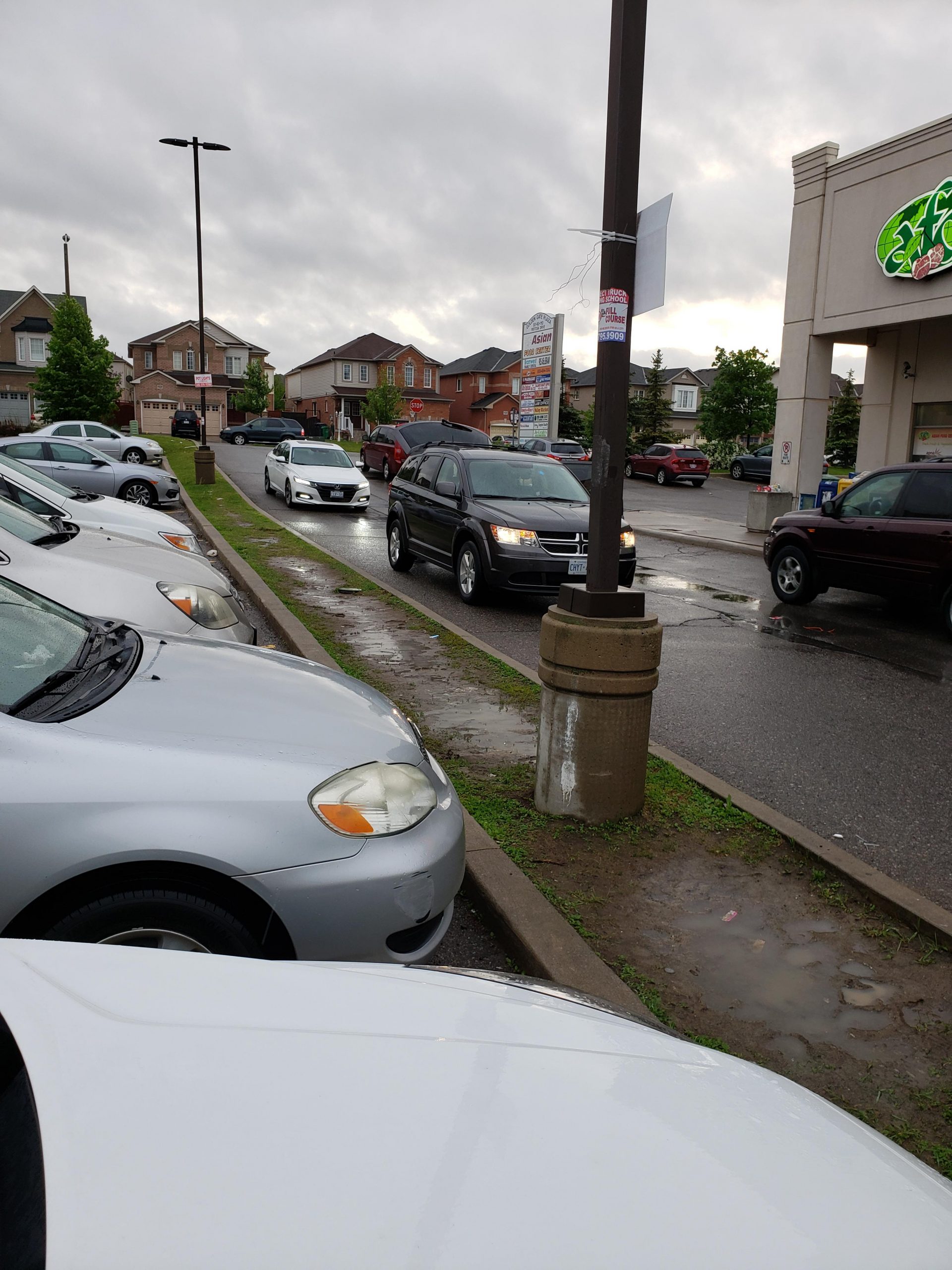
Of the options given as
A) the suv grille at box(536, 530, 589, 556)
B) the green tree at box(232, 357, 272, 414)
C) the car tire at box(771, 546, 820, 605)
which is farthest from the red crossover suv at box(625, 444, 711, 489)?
the green tree at box(232, 357, 272, 414)

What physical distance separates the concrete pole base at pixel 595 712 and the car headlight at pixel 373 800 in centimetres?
152

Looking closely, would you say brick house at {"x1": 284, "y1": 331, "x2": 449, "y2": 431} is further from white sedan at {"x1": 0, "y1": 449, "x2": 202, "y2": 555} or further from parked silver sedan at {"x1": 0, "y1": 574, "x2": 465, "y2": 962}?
parked silver sedan at {"x1": 0, "y1": 574, "x2": 465, "y2": 962}

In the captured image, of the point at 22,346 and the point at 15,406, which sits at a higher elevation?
the point at 22,346

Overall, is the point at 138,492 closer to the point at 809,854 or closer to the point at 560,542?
the point at 560,542

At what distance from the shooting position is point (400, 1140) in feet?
4.38

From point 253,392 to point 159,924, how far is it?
81045mm

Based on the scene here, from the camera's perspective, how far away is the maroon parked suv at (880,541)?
1026cm

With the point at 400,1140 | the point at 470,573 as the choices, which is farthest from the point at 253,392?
the point at 400,1140

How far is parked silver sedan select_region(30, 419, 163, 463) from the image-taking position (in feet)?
90.2

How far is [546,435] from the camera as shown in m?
23.3

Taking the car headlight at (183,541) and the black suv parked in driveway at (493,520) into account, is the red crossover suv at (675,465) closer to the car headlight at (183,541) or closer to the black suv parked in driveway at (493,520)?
the black suv parked in driveway at (493,520)

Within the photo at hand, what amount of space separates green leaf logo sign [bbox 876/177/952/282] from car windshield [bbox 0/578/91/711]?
17230 millimetres

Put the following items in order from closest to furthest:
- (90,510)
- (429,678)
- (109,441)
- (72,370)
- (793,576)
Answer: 1. (429,678)
2. (90,510)
3. (793,576)
4. (109,441)
5. (72,370)

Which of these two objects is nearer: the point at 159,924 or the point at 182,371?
the point at 159,924
